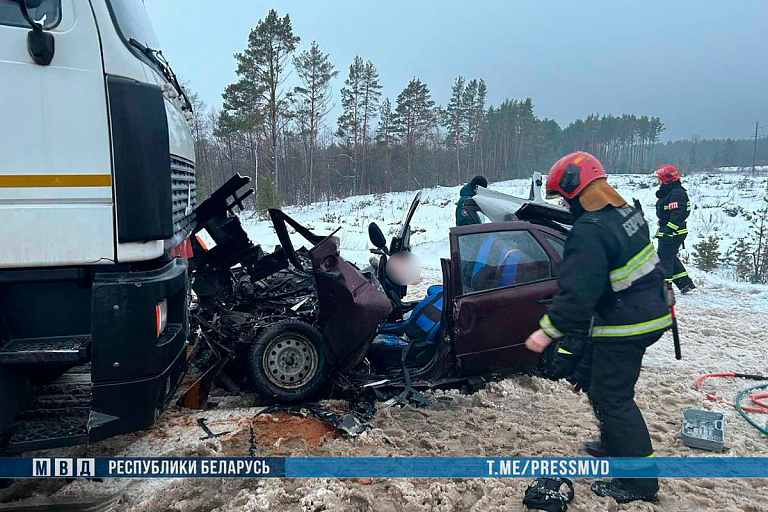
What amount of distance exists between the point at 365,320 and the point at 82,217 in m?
2.08

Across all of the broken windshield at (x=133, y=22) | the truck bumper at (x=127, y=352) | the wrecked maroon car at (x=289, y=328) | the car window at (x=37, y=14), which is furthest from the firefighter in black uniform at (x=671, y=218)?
the car window at (x=37, y=14)

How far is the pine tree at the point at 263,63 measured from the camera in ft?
90.5

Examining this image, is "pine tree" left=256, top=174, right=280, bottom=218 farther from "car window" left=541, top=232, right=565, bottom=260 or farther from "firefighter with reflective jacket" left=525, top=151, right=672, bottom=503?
"firefighter with reflective jacket" left=525, top=151, right=672, bottom=503

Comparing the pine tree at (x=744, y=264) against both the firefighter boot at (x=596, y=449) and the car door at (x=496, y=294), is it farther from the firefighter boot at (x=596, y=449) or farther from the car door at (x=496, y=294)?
the firefighter boot at (x=596, y=449)

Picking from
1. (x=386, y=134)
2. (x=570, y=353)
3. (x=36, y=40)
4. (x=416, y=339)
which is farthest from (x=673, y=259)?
(x=386, y=134)

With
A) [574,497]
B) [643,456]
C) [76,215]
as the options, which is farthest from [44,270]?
[643,456]

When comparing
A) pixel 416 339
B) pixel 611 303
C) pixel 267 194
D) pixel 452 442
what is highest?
pixel 267 194

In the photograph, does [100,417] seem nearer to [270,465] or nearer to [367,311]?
[270,465]

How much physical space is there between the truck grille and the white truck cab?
0.79 ft

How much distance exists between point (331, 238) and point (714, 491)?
3034mm

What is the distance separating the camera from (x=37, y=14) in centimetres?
218

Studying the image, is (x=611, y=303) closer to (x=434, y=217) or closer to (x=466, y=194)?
(x=466, y=194)

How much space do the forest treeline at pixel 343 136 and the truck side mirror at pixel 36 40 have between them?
16.6 meters

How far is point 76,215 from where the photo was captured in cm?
222
